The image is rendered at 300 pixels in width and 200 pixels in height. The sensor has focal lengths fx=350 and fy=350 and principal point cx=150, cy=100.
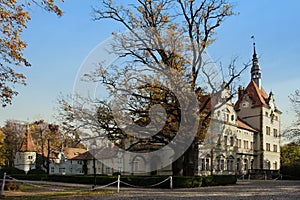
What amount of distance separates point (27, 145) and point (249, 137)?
34.3 metres


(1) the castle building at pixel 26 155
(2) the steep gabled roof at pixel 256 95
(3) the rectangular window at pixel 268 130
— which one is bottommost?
(1) the castle building at pixel 26 155

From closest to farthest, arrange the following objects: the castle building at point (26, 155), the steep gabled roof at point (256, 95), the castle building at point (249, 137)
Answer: the castle building at point (249, 137) → the steep gabled roof at point (256, 95) → the castle building at point (26, 155)

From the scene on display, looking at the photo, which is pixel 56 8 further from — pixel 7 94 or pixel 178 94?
pixel 178 94

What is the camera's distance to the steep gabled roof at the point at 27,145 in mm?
55562

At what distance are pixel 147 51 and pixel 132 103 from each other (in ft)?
12.7

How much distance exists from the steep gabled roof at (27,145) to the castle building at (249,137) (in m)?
29.9

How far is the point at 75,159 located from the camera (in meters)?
62.8

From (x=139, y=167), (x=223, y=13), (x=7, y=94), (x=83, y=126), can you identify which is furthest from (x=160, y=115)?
(x=139, y=167)

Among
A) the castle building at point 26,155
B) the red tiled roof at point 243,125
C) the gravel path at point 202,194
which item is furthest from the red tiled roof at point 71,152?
the gravel path at point 202,194

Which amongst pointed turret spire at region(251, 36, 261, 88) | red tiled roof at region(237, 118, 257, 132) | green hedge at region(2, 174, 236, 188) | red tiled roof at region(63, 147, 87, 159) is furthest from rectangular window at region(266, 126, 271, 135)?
red tiled roof at region(63, 147, 87, 159)

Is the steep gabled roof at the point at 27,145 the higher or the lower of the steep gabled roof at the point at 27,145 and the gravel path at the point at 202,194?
the higher

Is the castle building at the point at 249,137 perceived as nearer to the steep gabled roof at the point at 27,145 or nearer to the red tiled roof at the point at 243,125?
the red tiled roof at the point at 243,125

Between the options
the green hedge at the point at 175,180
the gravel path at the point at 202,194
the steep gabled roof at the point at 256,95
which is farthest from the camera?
the steep gabled roof at the point at 256,95

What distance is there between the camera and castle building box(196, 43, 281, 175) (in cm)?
4241
